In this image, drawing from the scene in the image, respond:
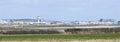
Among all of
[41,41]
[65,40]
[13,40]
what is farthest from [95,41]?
[13,40]

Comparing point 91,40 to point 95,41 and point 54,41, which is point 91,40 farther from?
point 54,41

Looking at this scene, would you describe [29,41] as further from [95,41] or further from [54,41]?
[95,41]

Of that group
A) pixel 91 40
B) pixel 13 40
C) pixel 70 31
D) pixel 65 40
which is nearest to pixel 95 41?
pixel 91 40

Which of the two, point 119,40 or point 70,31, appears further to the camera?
point 70,31

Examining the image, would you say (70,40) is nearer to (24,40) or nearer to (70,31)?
(24,40)

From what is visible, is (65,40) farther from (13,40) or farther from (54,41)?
(13,40)

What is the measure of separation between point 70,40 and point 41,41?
9.38 ft

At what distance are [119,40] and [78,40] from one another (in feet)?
12.9

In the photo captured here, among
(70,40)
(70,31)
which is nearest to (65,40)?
(70,40)

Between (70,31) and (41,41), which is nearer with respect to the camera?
(41,41)

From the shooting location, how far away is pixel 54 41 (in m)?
35.8

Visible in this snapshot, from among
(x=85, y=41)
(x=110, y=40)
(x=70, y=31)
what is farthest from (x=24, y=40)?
(x=70, y=31)

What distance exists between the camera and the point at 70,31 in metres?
58.3

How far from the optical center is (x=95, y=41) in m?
36.4
